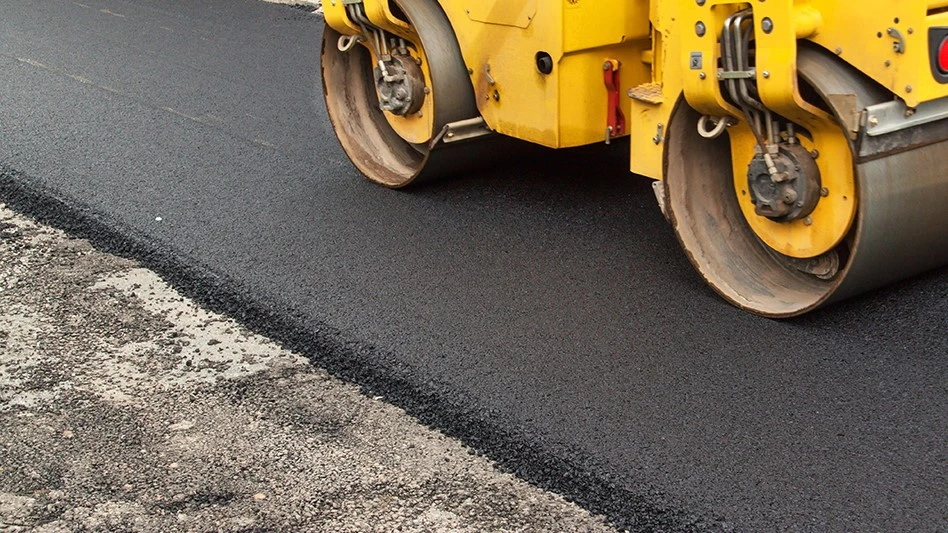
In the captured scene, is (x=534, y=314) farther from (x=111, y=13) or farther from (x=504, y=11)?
(x=111, y=13)

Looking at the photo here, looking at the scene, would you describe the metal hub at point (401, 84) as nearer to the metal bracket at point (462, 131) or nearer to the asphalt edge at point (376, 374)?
the metal bracket at point (462, 131)

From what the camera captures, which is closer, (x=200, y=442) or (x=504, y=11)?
(x=200, y=442)

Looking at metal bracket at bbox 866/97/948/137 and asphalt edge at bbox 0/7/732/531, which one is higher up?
metal bracket at bbox 866/97/948/137

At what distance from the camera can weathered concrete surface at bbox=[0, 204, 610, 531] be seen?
114 inches

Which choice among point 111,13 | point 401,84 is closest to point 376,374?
point 401,84

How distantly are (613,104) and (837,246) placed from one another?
0.95 m

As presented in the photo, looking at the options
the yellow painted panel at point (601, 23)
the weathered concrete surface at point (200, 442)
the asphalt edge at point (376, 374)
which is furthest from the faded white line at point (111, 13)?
the yellow painted panel at point (601, 23)

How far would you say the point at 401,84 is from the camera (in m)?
4.91

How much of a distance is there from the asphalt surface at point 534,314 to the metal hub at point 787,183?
0.34 meters

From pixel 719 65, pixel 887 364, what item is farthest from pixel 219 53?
pixel 887 364

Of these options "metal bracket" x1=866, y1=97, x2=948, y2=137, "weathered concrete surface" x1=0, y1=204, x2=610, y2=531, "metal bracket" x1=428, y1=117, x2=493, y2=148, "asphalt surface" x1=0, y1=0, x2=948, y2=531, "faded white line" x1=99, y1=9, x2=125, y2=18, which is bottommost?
"weathered concrete surface" x1=0, y1=204, x2=610, y2=531

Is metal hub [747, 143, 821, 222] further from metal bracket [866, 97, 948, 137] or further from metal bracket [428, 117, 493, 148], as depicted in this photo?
metal bracket [428, 117, 493, 148]

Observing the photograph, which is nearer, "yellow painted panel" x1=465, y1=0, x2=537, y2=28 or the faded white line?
"yellow painted panel" x1=465, y1=0, x2=537, y2=28

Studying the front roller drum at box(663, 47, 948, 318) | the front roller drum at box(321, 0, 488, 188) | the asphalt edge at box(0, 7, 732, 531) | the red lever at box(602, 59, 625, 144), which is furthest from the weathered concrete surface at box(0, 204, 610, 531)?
the red lever at box(602, 59, 625, 144)
